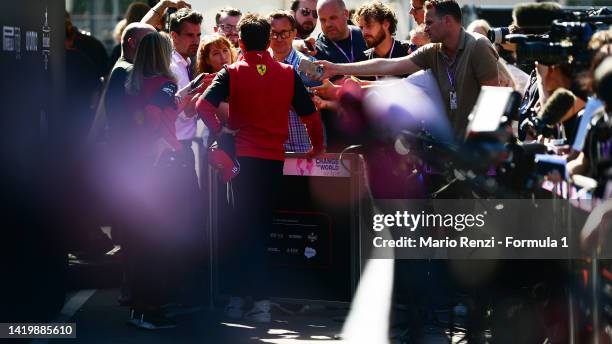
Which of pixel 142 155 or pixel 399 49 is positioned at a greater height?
pixel 399 49

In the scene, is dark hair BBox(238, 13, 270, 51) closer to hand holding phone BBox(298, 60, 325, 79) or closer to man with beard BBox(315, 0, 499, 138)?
hand holding phone BBox(298, 60, 325, 79)

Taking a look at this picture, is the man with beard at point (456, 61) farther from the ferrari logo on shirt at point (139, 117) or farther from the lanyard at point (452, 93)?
the ferrari logo on shirt at point (139, 117)

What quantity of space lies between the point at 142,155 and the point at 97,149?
3.59 feet

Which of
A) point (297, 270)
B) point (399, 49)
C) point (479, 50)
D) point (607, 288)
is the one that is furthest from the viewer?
point (399, 49)

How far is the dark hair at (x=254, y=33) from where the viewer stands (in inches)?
332

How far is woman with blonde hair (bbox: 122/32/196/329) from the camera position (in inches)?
325

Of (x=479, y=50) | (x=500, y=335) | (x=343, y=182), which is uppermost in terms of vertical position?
(x=479, y=50)

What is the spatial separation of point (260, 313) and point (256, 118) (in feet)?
4.56

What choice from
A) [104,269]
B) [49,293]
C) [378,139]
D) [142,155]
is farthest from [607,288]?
[104,269]

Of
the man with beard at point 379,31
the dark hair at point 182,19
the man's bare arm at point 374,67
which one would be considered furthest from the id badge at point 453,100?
the dark hair at point 182,19

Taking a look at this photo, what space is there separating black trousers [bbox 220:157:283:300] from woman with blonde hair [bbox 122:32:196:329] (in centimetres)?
42

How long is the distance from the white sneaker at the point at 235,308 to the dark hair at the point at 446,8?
241 centimetres

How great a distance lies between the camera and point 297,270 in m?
8.89

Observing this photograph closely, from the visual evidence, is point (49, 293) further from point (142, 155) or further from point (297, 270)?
point (297, 270)
